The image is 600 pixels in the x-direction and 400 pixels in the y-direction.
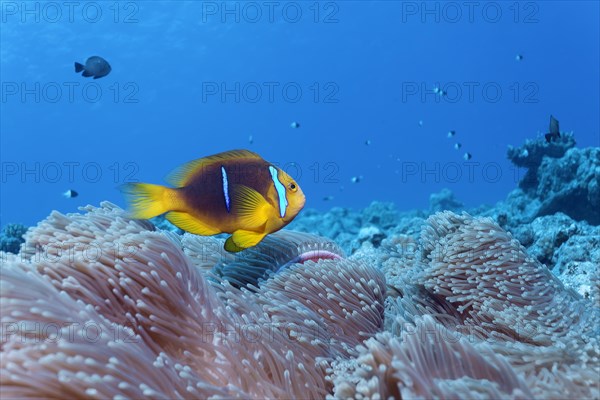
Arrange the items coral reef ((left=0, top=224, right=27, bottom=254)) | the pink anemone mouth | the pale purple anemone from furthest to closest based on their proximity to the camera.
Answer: coral reef ((left=0, top=224, right=27, bottom=254)) < the pink anemone mouth < the pale purple anemone

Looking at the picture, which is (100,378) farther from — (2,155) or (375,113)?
(375,113)

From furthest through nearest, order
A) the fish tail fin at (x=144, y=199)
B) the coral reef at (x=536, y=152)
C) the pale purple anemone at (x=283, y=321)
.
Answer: the coral reef at (x=536, y=152) → the fish tail fin at (x=144, y=199) → the pale purple anemone at (x=283, y=321)

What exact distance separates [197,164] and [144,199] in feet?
0.93

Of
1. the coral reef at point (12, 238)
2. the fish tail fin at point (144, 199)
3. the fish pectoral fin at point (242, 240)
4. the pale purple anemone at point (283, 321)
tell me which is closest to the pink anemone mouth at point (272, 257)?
the pale purple anemone at point (283, 321)

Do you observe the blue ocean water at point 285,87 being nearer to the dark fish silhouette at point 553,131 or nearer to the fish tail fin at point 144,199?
the dark fish silhouette at point 553,131

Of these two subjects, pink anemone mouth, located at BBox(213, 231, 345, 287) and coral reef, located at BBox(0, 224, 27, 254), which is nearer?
pink anemone mouth, located at BBox(213, 231, 345, 287)

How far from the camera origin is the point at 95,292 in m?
1.58

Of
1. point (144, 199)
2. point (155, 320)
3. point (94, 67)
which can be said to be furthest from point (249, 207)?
point (94, 67)

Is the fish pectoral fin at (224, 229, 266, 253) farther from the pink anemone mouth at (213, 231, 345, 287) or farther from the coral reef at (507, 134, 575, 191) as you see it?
the coral reef at (507, 134, 575, 191)

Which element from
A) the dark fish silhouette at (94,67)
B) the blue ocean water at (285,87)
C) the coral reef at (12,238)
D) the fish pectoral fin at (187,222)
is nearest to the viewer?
the fish pectoral fin at (187,222)

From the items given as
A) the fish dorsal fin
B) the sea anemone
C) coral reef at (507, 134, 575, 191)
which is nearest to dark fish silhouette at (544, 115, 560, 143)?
coral reef at (507, 134, 575, 191)

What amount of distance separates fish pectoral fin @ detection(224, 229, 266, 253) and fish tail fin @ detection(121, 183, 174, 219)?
336 mm

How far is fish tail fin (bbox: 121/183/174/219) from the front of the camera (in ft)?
6.97

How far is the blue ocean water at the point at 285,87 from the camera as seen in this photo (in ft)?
132
